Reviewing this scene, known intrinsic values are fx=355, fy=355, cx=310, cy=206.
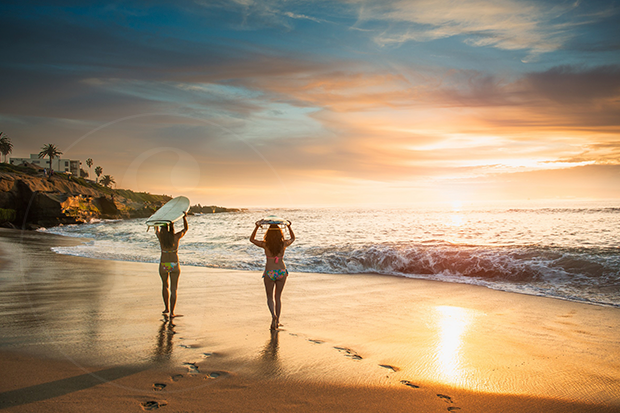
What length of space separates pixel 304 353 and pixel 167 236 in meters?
3.76

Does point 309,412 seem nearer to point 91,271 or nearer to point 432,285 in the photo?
point 432,285

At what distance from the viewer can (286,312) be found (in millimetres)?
8172

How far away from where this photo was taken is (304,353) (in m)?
5.57

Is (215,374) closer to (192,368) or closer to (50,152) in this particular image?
(192,368)

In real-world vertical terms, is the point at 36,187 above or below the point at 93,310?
above

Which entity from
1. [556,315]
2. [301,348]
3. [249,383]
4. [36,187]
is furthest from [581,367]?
[36,187]

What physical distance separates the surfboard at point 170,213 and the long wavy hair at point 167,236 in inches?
4.4

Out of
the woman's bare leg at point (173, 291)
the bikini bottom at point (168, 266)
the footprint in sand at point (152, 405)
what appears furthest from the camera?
the bikini bottom at point (168, 266)

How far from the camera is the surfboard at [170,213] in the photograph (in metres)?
7.36

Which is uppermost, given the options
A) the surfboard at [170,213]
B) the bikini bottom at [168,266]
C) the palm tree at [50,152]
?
the palm tree at [50,152]

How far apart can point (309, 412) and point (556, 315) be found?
24.6ft

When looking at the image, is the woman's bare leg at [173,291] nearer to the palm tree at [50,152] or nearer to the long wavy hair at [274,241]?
the long wavy hair at [274,241]

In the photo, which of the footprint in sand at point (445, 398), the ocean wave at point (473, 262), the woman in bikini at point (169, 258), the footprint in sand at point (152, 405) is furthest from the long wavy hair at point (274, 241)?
the ocean wave at point (473, 262)

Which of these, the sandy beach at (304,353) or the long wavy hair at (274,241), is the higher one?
the long wavy hair at (274,241)
